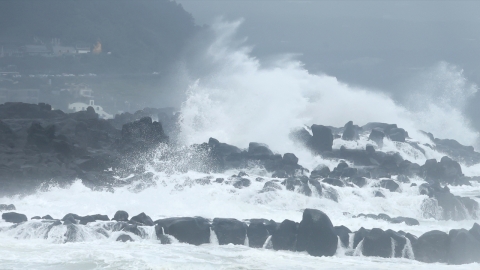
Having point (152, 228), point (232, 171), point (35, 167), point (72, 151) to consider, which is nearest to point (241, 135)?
point (232, 171)

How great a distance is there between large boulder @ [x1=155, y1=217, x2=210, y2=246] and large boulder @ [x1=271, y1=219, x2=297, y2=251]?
1.55 meters

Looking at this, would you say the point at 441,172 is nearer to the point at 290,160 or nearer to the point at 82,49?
the point at 290,160

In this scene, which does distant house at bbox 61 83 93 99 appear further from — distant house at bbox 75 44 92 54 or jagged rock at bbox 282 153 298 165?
jagged rock at bbox 282 153 298 165

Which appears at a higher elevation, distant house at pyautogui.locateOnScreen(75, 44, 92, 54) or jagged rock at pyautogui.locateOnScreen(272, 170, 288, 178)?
distant house at pyautogui.locateOnScreen(75, 44, 92, 54)

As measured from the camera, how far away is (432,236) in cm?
1673

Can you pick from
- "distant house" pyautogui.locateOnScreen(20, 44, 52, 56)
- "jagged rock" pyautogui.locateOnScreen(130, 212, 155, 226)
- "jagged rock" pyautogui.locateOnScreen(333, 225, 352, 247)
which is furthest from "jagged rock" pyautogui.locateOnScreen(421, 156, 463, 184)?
"distant house" pyautogui.locateOnScreen(20, 44, 52, 56)

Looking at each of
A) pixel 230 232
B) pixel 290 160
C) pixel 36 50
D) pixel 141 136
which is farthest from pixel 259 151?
pixel 36 50

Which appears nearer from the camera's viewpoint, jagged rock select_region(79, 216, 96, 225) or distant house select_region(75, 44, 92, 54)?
jagged rock select_region(79, 216, 96, 225)

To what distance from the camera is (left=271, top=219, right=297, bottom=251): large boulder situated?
1703cm

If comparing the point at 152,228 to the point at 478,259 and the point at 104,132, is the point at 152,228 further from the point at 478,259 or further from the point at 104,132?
the point at 104,132

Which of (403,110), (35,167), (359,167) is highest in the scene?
(403,110)

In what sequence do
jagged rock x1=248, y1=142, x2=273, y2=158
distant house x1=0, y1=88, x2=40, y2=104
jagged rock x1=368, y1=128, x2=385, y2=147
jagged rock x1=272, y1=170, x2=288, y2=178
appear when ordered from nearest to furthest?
jagged rock x1=272, y1=170, x2=288, y2=178 → jagged rock x1=248, y1=142, x2=273, y2=158 → jagged rock x1=368, y1=128, x2=385, y2=147 → distant house x1=0, y1=88, x2=40, y2=104

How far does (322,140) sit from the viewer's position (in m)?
32.0

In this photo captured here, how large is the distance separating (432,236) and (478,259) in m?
1.07
